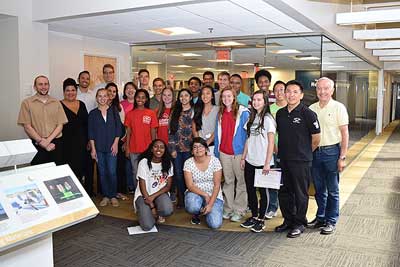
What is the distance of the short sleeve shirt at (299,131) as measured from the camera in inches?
145

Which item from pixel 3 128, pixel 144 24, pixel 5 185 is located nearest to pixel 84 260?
pixel 5 185

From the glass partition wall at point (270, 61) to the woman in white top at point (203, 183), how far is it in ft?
6.27

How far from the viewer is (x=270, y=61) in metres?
6.00

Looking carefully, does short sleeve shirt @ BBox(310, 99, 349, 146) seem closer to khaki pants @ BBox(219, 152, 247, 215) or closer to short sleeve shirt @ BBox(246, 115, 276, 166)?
short sleeve shirt @ BBox(246, 115, 276, 166)

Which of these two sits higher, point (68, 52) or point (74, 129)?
point (68, 52)

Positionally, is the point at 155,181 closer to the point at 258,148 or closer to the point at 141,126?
the point at 141,126

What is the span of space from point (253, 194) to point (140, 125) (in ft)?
5.45

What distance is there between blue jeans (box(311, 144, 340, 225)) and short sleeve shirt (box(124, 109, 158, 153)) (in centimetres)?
201

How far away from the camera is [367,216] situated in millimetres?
4609

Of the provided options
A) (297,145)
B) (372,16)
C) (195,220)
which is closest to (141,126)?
(195,220)

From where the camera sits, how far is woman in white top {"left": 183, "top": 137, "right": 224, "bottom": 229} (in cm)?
408

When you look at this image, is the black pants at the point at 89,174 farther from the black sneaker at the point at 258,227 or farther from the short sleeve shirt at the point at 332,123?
the short sleeve shirt at the point at 332,123

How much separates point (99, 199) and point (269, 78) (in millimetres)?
2756

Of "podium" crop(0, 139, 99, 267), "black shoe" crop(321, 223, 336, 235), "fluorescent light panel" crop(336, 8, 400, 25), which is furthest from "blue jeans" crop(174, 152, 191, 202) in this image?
"fluorescent light panel" crop(336, 8, 400, 25)
